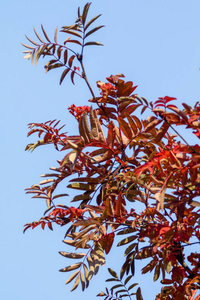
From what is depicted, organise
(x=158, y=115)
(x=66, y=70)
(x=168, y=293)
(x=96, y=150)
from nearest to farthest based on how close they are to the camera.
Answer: (x=158, y=115) < (x=96, y=150) < (x=168, y=293) < (x=66, y=70)

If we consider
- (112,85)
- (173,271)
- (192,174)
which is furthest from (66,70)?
(173,271)

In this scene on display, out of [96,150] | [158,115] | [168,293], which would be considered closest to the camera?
[158,115]

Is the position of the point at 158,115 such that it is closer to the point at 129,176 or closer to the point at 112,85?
the point at 129,176

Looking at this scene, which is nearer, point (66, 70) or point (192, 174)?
point (192, 174)

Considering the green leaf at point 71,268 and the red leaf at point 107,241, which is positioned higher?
the red leaf at point 107,241

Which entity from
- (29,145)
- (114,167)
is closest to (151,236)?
(114,167)

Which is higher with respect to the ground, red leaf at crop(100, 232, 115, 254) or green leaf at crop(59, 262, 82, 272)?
red leaf at crop(100, 232, 115, 254)

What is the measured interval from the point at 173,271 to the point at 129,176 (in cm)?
67

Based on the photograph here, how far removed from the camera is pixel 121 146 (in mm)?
2174

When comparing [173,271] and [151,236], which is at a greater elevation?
[151,236]

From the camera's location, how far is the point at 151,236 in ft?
7.16

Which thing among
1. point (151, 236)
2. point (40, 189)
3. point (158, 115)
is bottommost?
point (151, 236)

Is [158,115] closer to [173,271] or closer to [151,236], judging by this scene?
[151,236]

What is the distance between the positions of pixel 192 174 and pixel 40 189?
0.95 metres
